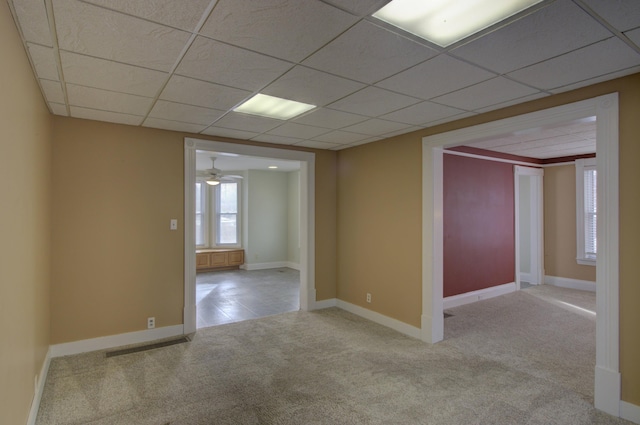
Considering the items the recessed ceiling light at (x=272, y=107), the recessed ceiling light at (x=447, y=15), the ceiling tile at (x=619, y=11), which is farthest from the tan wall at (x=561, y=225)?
the recessed ceiling light at (x=447, y=15)

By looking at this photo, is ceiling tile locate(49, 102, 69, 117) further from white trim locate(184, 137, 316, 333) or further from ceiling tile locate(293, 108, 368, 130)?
ceiling tile locate(293, 108, 368, 130)

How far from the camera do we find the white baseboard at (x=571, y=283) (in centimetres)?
625

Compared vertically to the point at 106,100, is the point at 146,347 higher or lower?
lower

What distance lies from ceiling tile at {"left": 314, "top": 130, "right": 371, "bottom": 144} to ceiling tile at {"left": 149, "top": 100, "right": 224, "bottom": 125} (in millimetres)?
1393

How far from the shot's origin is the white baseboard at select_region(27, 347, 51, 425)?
7.52ft

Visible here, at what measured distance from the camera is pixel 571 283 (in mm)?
6504

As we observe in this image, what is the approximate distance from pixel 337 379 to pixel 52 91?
10.9 ft

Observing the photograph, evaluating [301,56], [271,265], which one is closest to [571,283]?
[271,265]

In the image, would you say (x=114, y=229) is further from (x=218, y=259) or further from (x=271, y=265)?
(x=271, y=265)

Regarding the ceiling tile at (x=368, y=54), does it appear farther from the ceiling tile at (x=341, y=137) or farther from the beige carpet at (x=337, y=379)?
the beige carpet at (x=337, y=379)

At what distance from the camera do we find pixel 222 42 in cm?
189

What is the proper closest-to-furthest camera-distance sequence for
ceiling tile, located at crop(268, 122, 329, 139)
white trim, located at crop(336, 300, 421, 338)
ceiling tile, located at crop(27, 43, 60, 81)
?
ceiling tile, located at crop(27, 43, 60, 81)
ceiling tile, located at crop(268, 122, 329, 139)
white trim, located at crop(336, 300, 421, 338)

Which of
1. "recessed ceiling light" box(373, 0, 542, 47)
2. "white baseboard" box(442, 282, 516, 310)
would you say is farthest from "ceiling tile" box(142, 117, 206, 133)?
"white baseboard" box(442, 282, 516, 310)

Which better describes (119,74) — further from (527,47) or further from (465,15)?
(527,47)
